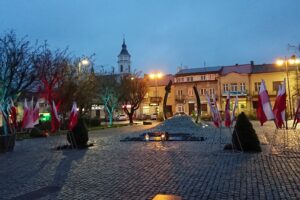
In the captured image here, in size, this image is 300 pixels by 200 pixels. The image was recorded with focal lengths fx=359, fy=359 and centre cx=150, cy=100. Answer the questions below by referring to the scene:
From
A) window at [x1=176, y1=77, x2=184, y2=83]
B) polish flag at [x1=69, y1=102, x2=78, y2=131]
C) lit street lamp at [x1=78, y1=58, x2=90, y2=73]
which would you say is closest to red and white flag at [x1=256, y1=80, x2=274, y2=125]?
polish flag at [x1=69, y1=102, x2=78, y2=131]

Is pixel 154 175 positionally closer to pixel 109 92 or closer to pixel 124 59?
pixel 109 92

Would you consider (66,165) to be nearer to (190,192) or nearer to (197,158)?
(197,158)

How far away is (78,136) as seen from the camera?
1831cm

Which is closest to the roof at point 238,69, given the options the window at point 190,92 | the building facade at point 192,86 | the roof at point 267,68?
the roof at point 267,68

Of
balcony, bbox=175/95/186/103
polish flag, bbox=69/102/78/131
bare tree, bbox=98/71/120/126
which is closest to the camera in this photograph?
polish flag, bbox=69/102/78/131

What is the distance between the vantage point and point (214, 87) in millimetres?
69938

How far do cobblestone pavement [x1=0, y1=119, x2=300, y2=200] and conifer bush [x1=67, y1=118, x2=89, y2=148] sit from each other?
3099 millimetres

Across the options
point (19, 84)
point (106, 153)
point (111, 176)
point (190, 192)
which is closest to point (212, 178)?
point (190, 192)

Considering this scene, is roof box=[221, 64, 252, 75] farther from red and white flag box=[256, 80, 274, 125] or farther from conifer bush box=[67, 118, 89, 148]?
red and white flag box=[256, 80, 274, 125]

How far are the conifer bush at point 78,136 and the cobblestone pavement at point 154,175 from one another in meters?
3.10

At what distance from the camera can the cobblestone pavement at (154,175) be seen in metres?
8.13

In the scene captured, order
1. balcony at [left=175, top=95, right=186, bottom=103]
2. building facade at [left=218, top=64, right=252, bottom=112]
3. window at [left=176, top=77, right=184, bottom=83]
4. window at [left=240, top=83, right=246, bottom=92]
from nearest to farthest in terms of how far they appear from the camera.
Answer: building facade at [left=218, top=64, right=252, bottom=112], window at [left=240, top=83, right=246, bottom=92], balcony at [left=175, top=95, right=186, bottom=103], window at [left=176, top=77, right=184, bottom=83]

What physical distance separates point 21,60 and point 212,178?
22.0 metres

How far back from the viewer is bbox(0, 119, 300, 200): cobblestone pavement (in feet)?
26.7
